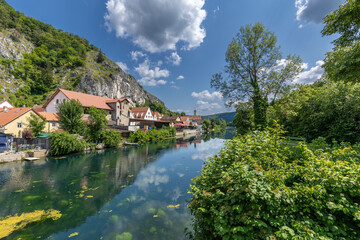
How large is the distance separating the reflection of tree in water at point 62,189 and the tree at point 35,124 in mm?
7168

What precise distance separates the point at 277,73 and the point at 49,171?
22265 mm

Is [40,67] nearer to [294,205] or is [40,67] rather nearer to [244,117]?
[244,117]

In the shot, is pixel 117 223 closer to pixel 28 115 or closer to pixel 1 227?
pixel 1 227

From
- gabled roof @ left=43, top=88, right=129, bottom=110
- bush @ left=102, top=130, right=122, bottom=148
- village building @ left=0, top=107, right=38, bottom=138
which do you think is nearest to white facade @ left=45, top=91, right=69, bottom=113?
gabled roof @ left=43, top=88, right=129, bottom=110

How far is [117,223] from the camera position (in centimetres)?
674

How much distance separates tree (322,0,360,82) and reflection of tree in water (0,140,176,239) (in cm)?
1348

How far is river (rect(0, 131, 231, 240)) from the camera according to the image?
20.4ft

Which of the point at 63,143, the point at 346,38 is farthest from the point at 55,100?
the point at 346,38

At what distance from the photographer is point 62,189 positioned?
10.2 m

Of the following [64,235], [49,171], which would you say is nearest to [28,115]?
[49,171]

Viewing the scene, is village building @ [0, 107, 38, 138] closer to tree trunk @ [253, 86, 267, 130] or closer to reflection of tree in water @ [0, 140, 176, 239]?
reflection of tree in water @ [0, 140, 176, 239]

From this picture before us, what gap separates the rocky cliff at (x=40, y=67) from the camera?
56.7 m

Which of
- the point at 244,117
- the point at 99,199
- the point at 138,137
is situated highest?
the point at 244,117

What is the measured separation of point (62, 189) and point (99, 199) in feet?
11.5
